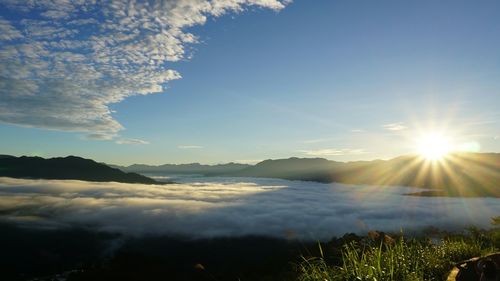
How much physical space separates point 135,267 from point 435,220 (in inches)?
4887

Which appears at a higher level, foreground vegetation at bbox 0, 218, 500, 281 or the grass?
the grass

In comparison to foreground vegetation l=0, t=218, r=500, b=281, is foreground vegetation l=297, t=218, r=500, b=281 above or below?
above

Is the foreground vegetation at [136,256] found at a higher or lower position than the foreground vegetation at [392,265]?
lower

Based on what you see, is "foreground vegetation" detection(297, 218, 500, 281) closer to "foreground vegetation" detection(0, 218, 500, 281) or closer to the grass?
the grass

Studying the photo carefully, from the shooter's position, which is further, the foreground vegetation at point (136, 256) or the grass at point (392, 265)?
the foreground vegetation at point (136, 256)

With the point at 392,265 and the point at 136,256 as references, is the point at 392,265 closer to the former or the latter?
the point at 392,265

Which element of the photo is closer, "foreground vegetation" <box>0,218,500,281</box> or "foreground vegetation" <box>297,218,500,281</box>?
"foreground vegetation" <box>297,218,500,281</box>

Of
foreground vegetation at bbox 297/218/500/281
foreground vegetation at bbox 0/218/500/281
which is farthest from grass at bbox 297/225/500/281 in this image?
foreground vegetation at bbox 0/218/500/281

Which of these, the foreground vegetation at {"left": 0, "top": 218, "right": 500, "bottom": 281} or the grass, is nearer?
the grass

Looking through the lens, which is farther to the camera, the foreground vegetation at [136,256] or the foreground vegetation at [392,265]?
the foreground vegetation at [136,256]

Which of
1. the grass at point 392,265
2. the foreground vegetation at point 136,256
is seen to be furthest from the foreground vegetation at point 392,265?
the foreground vegetation at point 136,256

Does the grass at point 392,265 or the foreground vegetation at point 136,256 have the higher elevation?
the grass at point 392,265

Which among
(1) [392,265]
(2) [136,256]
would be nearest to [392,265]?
(1) [392,265]

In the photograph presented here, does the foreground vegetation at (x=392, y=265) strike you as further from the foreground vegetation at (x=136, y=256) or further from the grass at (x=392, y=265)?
the foreground vegetation at (x=136, y=256)
